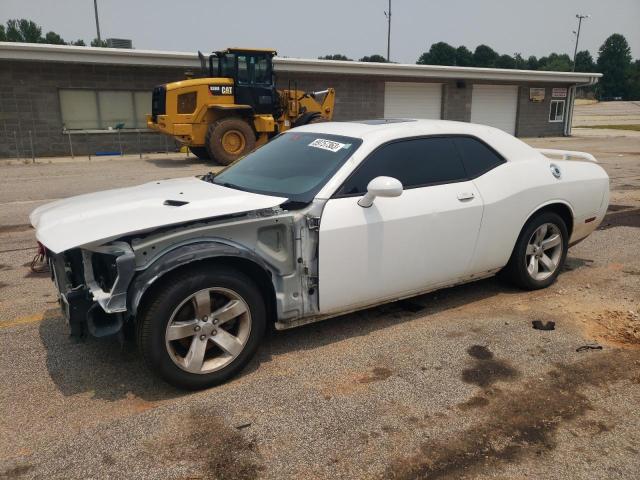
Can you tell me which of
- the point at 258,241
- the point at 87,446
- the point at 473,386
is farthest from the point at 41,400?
the point at 473,386

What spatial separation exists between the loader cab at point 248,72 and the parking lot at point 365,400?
12403 millimetres

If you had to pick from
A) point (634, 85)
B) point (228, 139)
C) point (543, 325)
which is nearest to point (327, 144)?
point (543, 325)

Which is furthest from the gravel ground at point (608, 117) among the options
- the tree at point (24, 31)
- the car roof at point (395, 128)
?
the tree at point (24, 31)

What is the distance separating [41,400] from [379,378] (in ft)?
6.53

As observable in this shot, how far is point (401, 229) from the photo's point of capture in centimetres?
371

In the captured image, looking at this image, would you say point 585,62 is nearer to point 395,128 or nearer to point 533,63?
point 533,63

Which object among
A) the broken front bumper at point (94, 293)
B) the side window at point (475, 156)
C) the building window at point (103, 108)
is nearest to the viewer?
the broken front bumper at point (94, 293)

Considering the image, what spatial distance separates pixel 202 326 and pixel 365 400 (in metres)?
1.04

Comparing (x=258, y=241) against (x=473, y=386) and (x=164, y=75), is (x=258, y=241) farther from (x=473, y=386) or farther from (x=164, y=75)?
(x=164, y=75)

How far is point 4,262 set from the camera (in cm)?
577

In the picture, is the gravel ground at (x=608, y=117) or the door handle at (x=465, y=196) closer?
the door handle at (x=465, y=196)

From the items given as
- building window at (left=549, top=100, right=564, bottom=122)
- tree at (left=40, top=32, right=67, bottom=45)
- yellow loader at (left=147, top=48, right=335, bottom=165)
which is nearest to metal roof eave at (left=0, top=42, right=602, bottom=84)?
building window at (left=549, top=100, right=564, bottom=122)

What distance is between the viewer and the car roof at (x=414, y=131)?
398cm

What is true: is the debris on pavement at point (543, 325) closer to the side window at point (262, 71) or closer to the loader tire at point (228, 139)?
the loader tire at point (228, 139)
